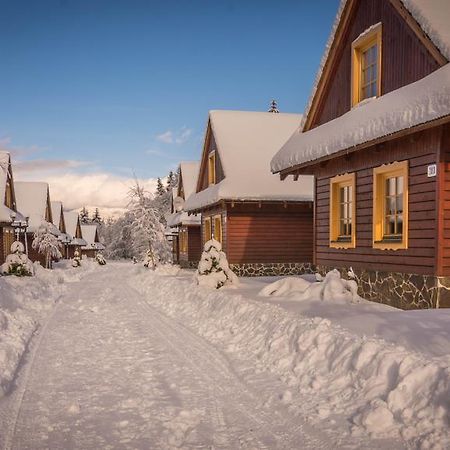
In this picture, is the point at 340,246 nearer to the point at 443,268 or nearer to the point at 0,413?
the point at 443,268

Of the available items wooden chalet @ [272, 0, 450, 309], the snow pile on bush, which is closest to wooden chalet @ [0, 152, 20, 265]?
wooden chalet @ [272, 0, 450, 309]

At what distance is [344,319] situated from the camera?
278 inches

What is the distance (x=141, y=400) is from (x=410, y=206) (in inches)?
258

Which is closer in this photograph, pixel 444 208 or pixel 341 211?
pixel 444 208

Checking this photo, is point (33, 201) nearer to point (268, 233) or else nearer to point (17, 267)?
point (17, 267)

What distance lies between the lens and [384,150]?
9.73 m

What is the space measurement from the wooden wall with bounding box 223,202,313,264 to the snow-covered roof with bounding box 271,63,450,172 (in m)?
6.62

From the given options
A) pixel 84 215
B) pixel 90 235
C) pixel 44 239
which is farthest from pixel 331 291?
pixel 84 215

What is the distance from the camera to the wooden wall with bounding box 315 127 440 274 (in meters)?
8.29

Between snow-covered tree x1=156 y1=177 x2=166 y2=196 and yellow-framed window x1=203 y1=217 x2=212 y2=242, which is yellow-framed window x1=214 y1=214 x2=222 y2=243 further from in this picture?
snow-covered tree x1=156 y1=177 x2=166 y2=196

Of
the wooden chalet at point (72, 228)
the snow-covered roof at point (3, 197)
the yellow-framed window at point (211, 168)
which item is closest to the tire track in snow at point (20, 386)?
the yellow-framed window at point (211, 168)

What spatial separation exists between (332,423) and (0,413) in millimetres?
3448

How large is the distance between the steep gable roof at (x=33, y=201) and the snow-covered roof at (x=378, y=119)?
30526mm

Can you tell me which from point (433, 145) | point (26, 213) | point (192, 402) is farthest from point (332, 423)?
point (26, 213)
